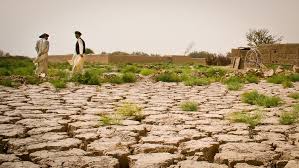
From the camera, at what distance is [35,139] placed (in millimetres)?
3604

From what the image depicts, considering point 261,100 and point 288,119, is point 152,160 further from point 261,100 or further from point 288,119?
point 261,100

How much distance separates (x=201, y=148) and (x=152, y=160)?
22.0 inches

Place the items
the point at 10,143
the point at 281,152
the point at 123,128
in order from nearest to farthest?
the point at 281,152 → the point at 10,143 → the point at 123,128

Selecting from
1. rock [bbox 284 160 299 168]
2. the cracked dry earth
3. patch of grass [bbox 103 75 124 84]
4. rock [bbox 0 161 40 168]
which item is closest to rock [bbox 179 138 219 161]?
the cracked dry earth

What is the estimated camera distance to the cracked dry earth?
293 cm

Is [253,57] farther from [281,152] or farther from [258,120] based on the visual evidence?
[281,152]

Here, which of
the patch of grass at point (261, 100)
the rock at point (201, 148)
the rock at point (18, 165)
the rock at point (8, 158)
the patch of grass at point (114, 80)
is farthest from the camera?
the patch of grass at point (114, 80)

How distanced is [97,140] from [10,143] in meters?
0.81

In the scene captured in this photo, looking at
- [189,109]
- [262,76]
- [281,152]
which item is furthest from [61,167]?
[262,76]

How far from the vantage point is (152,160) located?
9.67 ft

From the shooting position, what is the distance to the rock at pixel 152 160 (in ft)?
9.32

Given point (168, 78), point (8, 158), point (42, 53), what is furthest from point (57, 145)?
point (42, 53)

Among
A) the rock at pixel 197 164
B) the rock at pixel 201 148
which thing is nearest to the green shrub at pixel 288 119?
the rock at pixel 201 148

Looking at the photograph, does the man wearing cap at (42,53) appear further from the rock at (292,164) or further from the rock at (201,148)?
the rock at (292,164)
